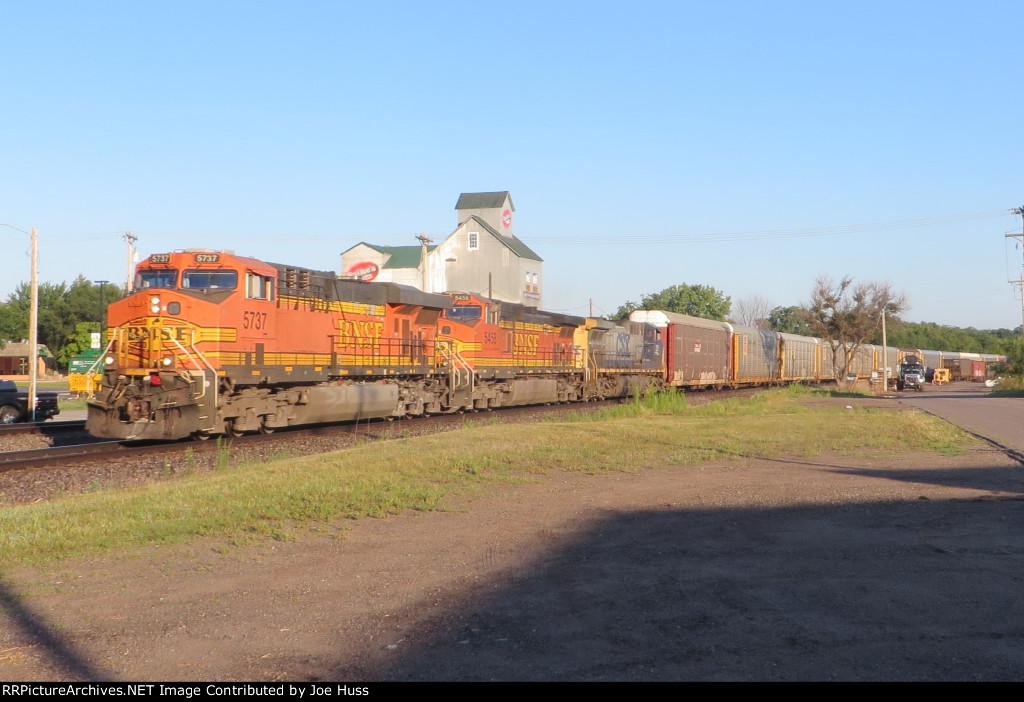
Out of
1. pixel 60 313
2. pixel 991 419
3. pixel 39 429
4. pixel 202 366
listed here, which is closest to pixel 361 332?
pixel 202 366

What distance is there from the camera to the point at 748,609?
5.93 m

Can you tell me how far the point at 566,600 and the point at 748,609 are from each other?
1.21m

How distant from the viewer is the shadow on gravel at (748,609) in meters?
4.87

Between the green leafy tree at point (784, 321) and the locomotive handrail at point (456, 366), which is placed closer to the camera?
the locomotive handrail at point (456, 366)

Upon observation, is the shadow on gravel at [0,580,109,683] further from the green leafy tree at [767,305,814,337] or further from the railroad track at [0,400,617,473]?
the green leafy tree at [767,305,814,337]

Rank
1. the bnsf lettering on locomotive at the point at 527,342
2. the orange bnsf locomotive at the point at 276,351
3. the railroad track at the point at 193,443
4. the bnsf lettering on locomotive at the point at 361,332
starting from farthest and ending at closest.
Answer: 1. the bnsf lettering on locomotive at the point at 527,342
2. the bnsf lettering on locomotive at the point at 361,332
3. the orange bnsf locomotive at the point at 276,351
4. the railroad track at the point at 193,443

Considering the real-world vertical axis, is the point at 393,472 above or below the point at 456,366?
below

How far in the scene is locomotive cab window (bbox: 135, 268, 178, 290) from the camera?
17500 mm

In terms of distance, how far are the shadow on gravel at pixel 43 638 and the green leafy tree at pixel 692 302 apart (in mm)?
89282

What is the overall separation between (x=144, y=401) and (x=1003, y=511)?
14.0 m

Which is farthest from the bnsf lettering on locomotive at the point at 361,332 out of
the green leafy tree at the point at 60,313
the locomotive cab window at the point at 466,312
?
the green leafy tree at the point at 60,313

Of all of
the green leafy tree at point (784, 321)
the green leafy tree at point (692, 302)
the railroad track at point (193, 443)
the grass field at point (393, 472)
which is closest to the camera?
the grass field at point (393, 472)

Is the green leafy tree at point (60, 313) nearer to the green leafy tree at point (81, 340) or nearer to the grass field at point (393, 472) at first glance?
the green leafy tree at point (81, 340)

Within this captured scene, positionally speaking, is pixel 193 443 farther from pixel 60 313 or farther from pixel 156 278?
pixel 60 313
